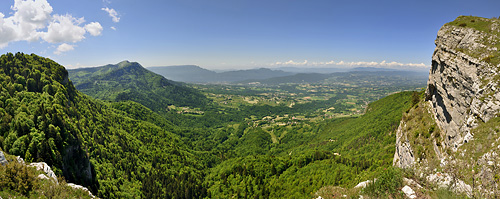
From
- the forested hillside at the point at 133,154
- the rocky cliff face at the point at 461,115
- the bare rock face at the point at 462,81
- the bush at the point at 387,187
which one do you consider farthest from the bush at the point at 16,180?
the bare rock face at the point at 462,81

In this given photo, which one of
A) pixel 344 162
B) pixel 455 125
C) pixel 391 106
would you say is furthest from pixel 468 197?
pixel 391 106

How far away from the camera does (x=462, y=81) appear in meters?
24.6

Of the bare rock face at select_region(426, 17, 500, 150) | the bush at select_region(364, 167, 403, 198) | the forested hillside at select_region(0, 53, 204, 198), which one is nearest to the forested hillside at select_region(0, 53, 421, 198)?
the forested hillside at select_region(0, 53, 204, 198)

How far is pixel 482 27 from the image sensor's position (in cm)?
2758

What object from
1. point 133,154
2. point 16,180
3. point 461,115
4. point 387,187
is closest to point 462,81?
point 461,115

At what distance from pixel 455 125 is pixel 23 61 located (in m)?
133

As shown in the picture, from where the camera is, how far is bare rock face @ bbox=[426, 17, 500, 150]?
68.0 feet

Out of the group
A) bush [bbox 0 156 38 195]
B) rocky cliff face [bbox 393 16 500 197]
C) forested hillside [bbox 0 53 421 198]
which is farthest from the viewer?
forested hillside [bbox 0 53 421 198]

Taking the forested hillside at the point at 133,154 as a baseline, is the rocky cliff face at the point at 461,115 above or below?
above

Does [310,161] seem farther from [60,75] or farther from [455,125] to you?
[60,75]

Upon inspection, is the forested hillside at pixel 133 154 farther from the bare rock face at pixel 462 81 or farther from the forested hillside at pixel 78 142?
the bare rock face at pixel 462 81

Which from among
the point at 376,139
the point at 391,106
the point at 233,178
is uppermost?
the point at 391,106

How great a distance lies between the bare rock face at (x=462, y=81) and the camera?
20719 mm

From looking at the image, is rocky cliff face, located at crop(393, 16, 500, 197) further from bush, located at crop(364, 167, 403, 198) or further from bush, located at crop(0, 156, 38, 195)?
bush, located at crop(0, 156, 38, 195)
